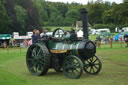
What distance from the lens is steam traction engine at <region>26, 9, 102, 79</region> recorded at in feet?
28.8

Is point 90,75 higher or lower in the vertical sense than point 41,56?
lower

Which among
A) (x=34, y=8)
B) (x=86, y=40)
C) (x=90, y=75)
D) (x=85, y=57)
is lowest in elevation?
(x=90, y=75)

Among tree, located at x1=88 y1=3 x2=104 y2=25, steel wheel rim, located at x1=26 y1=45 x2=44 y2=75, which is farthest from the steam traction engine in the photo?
tree, located at x1=88 y1=3 x2=104 y2=25

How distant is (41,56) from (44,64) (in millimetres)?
392

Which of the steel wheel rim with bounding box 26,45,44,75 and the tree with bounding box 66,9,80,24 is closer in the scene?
the steel wheel rim with bounding box 26,45,44,75

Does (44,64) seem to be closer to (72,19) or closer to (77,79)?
(77,79)

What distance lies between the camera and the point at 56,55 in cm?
948

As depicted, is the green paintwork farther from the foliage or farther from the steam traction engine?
the foliage

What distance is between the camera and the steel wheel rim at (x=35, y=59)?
A: 372 inches

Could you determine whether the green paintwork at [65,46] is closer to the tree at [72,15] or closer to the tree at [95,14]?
the tree at [95,14]

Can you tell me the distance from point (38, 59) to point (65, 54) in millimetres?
1085

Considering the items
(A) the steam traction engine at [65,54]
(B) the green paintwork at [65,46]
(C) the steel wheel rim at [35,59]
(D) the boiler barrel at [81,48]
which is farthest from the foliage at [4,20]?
(D) the boiler barrel at [81,48]

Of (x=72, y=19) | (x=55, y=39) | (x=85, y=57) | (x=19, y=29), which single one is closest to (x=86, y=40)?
(x=85, y=57)

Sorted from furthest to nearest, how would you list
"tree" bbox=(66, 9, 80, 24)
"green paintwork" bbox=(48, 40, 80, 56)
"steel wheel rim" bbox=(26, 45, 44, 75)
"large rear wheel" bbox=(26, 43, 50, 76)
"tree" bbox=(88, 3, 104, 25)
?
1. "tree" bbox=(66, 9, 80, 24)
2. "tree" bbox=(88, 3, 104, 25)
3. "steel wheel rim" bbox=(26, 45, 44, 75)
4. "large rear wheel" bbox=(26, 43, 50, 76)
5. "green paintwork" bbox=(48, 40, 80, 56)
